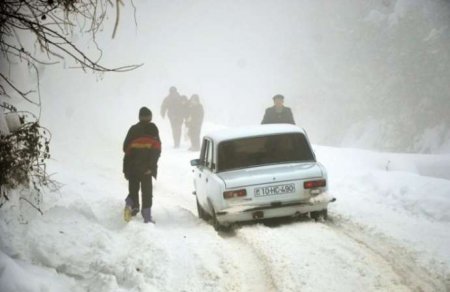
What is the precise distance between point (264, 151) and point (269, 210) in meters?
1.19

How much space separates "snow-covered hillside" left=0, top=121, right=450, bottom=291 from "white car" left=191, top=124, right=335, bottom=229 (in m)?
0.29

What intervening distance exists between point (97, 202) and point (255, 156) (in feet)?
10.1

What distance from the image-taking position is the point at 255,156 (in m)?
7.29

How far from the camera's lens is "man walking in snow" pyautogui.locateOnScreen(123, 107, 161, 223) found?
24.8 ft

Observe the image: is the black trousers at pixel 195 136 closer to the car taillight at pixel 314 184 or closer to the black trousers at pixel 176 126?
the black trousers at pixel 176 126

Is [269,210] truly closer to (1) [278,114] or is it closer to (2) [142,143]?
(2) [142,143]

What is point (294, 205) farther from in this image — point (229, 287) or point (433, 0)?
point (433, 0)

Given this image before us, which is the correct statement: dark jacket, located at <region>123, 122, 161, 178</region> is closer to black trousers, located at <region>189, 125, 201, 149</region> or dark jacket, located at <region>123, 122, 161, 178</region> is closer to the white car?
the white car

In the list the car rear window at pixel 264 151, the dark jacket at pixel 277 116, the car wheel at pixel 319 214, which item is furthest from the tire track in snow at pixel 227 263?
the dark jacket at pixel 277 116

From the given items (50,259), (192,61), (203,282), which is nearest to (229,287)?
(203,282)

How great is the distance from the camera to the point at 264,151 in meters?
7.36

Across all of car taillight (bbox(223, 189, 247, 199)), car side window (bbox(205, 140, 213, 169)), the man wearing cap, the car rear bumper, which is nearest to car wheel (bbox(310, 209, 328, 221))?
the car rear bumper

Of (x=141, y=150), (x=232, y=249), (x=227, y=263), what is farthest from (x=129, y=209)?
(x=227, y=263)

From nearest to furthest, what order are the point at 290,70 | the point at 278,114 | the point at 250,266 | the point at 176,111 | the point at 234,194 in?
the point at 250,266, the point at 234,194, the point at 278,114, the point at 176,111, the point at 290,70
